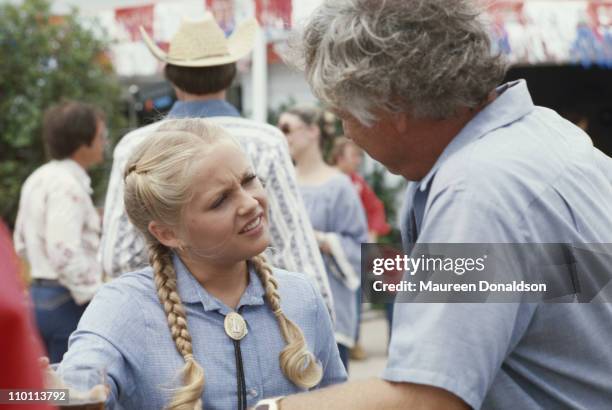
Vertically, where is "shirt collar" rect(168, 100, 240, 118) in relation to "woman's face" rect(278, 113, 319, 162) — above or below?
above

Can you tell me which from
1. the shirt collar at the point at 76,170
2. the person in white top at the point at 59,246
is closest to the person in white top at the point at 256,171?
the person in white top at the point at 59,246

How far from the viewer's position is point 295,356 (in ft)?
7.34

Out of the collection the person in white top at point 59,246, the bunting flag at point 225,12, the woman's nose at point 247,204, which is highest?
the woman's nose at point 247,204

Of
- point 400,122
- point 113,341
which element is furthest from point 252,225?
point 400,122

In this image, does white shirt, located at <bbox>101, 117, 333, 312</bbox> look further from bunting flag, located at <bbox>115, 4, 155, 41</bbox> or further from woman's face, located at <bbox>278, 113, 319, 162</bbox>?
bunting flag, located at <bbox>115, 4, 155, 41</bbox>

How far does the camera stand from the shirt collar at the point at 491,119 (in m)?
1.89

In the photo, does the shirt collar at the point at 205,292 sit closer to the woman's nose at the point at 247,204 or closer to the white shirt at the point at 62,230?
the woman's nose at the point at 247,204

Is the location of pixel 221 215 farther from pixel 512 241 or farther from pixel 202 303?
pixel 512 241

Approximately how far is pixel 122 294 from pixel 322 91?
25.9 inches

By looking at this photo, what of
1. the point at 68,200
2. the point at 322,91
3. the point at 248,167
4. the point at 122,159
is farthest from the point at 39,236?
the point at 322,91

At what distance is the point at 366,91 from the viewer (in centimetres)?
188

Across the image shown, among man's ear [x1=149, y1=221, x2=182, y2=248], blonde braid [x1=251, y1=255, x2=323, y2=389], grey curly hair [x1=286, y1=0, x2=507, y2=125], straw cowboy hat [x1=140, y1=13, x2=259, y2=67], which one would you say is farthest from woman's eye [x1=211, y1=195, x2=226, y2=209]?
straw cowboy hat [x1=140, y1=13, x2=259, y2=67]

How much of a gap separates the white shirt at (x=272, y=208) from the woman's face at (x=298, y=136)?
228 centimetres

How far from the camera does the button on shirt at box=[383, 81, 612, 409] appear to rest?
1675 mm
